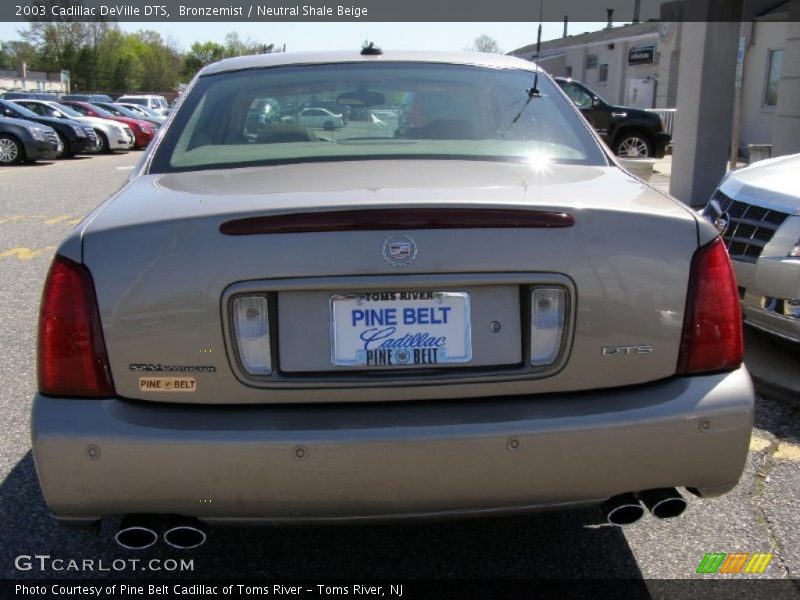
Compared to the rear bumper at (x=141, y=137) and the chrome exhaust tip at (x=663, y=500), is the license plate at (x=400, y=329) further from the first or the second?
the rear bumper at (x=141, y=137)

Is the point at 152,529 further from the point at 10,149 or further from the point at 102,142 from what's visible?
the point at 102,142

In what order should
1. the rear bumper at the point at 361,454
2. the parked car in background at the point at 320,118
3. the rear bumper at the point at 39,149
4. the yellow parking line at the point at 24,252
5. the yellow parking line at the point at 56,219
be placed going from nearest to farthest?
the rear bumper at the point at 361,454
the parked car in background at the point at 320,118
the yellow parking line at the point at 24,252
the yellow parking line at the point at 56,219
the rear bumper at the point at 39,149

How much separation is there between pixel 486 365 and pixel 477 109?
1441 millimetres

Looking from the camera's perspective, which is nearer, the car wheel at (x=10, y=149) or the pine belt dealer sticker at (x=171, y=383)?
the pine belt dealer sticker at (x=171, y=383)

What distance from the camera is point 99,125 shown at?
2444 cm

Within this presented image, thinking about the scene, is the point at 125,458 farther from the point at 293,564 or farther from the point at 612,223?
the point at 612,223

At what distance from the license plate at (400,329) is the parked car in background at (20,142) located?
18.9 meters

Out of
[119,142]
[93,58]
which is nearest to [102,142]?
[119,142]

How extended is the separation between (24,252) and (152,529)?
6694 millimetres

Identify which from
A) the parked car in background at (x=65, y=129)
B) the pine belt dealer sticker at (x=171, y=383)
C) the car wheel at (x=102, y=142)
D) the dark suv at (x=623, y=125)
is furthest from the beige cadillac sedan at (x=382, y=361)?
the car wheel at (x=102, y=142)

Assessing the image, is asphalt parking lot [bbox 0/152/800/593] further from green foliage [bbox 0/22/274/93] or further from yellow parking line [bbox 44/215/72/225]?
green foliage [bbox 0/22/274/93]

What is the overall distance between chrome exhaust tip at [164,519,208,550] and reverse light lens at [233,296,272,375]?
449 mm

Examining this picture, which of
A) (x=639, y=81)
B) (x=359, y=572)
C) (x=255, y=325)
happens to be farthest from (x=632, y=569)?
(x=639, y=81)

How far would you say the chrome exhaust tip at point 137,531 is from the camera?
2.29m
